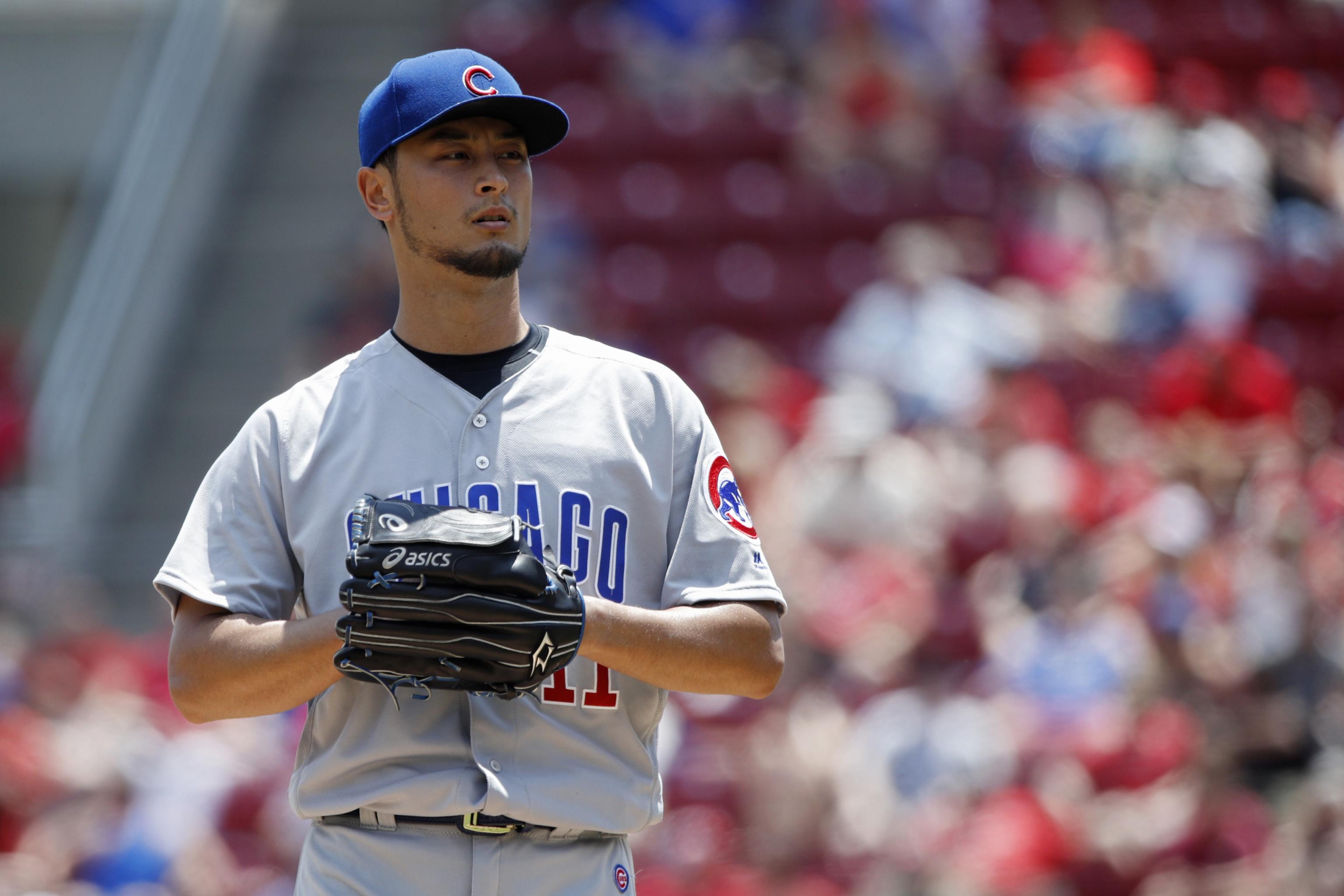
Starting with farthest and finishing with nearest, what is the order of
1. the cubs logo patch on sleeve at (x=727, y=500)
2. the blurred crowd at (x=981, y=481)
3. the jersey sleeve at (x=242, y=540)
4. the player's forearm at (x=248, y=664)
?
the blurred crowd at (x=981, y=481), the cubs logo patch on sleeve at (x=727, y=500), the jersey sleeve at (x=242, y=540), the player's forearm at (x=248, y=664)

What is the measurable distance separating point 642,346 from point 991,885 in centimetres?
368

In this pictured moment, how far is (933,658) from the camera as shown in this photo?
5.88 meters

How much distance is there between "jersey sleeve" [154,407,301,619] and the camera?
6.57ft

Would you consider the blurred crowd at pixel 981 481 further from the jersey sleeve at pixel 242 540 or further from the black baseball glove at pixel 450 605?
the black baseball glove at pixel 450 605

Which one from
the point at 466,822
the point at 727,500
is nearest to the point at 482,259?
the point at 727,500

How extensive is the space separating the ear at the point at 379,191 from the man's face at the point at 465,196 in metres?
0.03

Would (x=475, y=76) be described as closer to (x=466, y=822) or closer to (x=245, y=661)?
(x=245, y=661)

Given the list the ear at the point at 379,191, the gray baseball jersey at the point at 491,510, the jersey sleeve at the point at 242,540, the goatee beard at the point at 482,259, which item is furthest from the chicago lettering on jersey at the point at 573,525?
the ear at the point at 379,191

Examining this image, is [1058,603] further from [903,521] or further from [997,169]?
[997,169]

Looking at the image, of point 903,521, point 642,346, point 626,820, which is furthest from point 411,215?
point 642,346

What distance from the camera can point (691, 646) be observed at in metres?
1.97

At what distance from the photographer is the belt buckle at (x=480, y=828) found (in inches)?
76.5

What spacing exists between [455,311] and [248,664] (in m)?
0.53

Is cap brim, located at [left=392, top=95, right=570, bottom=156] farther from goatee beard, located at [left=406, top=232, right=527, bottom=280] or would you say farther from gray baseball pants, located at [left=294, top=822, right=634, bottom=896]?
gray baseball pants, located at [left=294, top=822, right=634, bottom=896]
